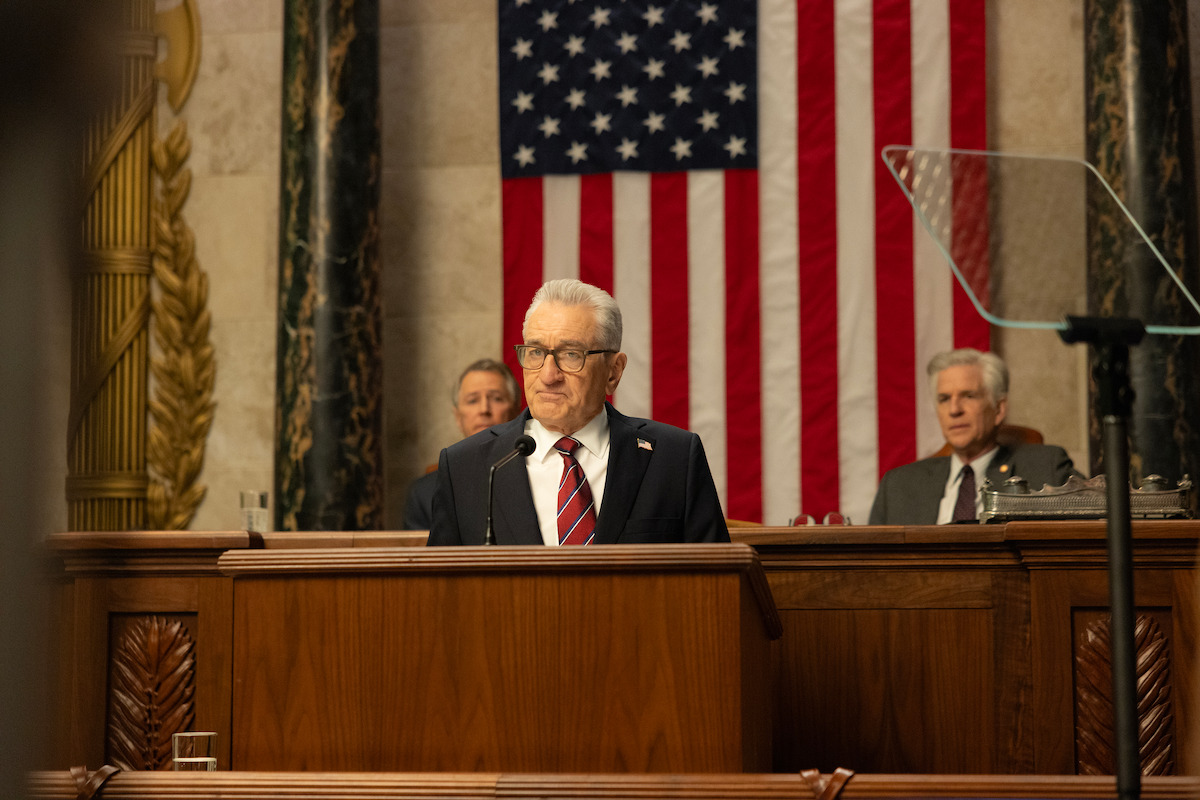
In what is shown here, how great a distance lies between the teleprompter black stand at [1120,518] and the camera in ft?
6.36

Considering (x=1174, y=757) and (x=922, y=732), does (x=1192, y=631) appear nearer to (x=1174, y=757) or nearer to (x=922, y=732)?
(x=1174, y=757)

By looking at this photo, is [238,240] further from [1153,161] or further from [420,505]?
[1153,161]

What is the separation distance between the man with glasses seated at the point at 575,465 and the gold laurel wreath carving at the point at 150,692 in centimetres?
115

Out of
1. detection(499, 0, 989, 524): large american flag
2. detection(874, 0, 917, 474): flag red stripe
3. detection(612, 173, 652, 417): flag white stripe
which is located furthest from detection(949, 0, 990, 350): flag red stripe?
detection(612, 173, 652, 417): flag white stripe

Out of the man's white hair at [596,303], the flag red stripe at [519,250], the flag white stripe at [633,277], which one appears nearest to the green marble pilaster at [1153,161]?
the flag white stripe at [633,277]

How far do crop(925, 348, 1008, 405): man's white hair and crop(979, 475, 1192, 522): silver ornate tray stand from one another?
1.63 meters

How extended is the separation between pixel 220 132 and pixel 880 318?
4018 millimetres

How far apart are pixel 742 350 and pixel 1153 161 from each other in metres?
2.26

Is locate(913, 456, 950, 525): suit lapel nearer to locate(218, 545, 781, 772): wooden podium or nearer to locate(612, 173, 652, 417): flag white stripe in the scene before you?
locate(612, 173, 652, 417): flag white stripe

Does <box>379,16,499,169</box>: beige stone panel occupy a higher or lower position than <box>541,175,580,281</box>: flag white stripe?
higher

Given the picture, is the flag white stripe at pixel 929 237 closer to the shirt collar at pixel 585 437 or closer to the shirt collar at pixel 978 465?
the shirt collar at pixel 978 465

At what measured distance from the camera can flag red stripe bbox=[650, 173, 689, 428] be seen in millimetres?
6984

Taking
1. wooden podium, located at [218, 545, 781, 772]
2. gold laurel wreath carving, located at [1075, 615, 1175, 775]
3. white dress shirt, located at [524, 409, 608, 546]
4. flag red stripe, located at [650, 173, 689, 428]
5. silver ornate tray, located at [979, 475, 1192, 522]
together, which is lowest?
gold laurel wreath carving, located at [1075, 615, 1175, 775]

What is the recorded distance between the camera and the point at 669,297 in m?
7.01
